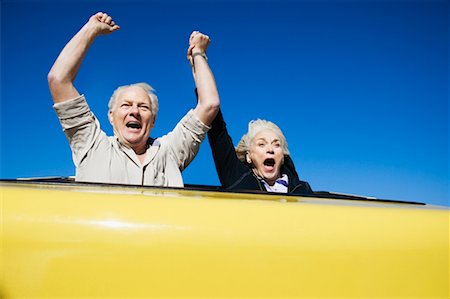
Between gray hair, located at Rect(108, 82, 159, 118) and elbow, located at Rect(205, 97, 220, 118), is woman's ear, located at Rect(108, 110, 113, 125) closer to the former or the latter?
gray hair, located at Rect(108, 82, 159, 118)

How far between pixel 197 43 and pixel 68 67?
27.5 inches

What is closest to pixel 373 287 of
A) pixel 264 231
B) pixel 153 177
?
pixel 264 231

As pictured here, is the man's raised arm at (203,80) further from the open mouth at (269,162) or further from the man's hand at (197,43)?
the open mouth at (269,162)

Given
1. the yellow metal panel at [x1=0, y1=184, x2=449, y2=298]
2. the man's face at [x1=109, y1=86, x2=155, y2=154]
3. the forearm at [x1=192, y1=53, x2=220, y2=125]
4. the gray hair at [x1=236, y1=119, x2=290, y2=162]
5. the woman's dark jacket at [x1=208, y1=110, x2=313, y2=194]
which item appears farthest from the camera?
the gray hair at [x1=236, y1=119, x2=290, y2=162]

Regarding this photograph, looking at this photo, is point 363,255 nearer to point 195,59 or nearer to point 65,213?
point 65,213

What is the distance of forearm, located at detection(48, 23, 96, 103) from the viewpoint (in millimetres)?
1582

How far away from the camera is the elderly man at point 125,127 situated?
1.59 metres

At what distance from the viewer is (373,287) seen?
72cm

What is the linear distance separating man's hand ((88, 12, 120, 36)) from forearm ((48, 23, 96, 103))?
7 cm

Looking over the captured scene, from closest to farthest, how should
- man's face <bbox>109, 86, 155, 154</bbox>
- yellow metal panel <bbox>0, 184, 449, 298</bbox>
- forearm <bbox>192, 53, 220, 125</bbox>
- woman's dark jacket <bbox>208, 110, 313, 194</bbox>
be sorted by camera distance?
yellow metal panel <bbox>0, 184, 449, 298</bbox>
man's face <bbox>109, 86, 155, 154</bbox>
forearm <bbox>192, 53, 220, 125</bbox>
woman's dark jacket <bbox>208, 110, 313, 194</bbox>

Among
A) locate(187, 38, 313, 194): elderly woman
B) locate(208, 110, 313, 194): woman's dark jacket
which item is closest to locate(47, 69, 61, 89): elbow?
locate(187, 38, 313, 194): elderly woman

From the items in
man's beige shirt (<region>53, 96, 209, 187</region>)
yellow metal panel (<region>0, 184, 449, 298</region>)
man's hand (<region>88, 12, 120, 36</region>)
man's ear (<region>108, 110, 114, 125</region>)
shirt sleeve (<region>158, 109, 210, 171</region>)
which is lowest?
yellow metal panel (<region>0, 184, 449, 298</region>)

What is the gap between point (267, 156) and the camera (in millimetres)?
2238

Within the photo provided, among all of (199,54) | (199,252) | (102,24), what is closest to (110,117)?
(102,24)
